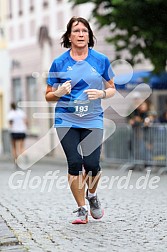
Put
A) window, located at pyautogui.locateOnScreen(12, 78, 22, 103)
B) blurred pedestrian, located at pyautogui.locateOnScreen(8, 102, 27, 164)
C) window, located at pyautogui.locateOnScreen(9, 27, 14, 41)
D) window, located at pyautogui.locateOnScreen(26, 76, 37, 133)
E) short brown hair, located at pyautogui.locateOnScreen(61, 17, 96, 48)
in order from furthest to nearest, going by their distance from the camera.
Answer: window, located at pyautogui.locateOnScreen(9, 27, 14, 41) → window, located at pyautogui.locateOnScreen(12, 78, 22, 103) → window, located at pyautogui.locateOnScreen(26, 76, 37, 133) → blurred pedestrian, located at pyautogui.locateOnScreen(8, 102, 27, 164) → short brown hair, located at pyautogui.locateOnScreen(61, 17, 96, 48)

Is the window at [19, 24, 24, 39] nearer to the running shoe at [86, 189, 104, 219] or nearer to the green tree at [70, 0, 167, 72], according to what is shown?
the green tree at [70, 0, 167, 72]

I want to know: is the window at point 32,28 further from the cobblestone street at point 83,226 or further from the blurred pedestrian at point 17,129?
the cobblestone street at point 83,226

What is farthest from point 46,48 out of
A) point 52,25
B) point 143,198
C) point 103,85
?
point 103,85

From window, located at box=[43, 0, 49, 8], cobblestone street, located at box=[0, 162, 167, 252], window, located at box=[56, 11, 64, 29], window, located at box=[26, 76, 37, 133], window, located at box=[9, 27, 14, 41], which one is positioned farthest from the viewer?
window, located at box=[9, 27, 14, 41]

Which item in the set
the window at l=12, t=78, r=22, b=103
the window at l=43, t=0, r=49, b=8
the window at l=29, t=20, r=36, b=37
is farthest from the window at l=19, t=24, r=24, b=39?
the window at l=43, t=0, r=49, b=8

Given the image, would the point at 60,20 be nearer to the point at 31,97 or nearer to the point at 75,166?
the point at 31,97

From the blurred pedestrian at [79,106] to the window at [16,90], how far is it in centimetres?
2610

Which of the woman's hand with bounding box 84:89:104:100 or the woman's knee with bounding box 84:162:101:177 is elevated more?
the woman's hand with bounding box 84:89:104:100

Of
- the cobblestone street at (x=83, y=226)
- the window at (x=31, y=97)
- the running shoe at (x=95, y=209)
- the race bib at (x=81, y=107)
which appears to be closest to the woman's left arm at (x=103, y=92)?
the race bib at (x=81, y=107)

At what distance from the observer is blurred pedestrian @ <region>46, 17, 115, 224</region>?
7652 mm

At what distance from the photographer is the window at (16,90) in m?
33.9

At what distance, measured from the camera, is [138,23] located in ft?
58.7

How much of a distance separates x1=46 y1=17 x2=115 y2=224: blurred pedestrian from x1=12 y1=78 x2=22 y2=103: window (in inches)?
1028

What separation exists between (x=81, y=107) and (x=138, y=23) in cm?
1049
